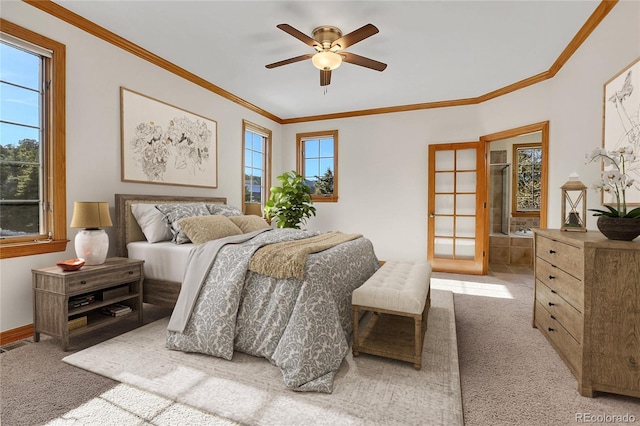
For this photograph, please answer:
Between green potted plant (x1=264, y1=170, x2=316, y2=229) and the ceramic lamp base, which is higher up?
green potted plant (x1=264, y1=170, x2=316, y2=229)

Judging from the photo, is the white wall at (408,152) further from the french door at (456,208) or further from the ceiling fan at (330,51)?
the ceiling fan at (330,51)

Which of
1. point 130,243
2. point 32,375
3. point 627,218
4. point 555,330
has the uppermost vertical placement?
point 627,218

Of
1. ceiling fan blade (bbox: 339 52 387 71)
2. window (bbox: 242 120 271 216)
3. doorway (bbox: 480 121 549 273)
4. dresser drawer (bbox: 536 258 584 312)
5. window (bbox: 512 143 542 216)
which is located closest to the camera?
dresser drawer (bbox: 536 258 584 312)

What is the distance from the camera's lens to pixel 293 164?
597 cm

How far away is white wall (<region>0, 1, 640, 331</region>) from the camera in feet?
8.19

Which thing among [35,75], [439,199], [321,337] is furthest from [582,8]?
[35,75]

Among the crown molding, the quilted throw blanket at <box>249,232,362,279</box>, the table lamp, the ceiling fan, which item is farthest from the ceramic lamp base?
the ceiling fan

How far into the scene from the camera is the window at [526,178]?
20.8 feet

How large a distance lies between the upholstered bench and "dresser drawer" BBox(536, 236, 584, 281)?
89 centimetres

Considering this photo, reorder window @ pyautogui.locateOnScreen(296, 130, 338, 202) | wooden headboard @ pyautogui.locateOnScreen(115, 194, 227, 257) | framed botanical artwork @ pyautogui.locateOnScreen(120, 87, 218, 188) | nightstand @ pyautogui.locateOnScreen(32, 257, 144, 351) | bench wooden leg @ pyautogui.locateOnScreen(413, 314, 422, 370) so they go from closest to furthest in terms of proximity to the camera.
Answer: bench wooden leg @ pyautogui.locateOnScreen(413, 314, 422, 370), nightstand @ pyautogui.locateOnScreen(32, 257, 144, 351), wooden headboard @ pyautogui.locateOnScreen(115, 194, 227, 257), framed botanical artwork @ pyautogui.locateOnScreen(120, 87, 218, 188), window @ pyautogui.locateOnScreen(296, 130, 338, 202)

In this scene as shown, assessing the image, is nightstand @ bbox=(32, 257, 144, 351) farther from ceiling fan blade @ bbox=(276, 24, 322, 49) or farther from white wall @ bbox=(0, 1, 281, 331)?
ceiling fan blade @ bbox=(276, 24, 322, 49)

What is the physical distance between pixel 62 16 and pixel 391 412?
3813 millimetres

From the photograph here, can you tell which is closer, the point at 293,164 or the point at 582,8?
the point at 582,8

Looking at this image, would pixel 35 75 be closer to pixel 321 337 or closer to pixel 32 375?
pixel 32 375
